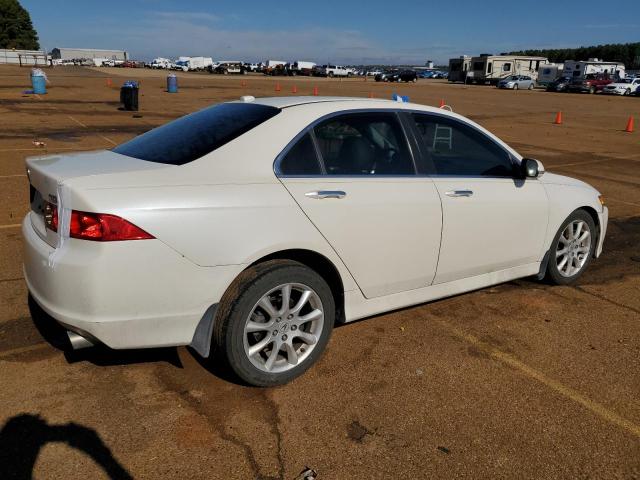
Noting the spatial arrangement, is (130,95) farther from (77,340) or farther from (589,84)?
(589,84)

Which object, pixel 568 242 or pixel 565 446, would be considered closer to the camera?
pixel 565 446

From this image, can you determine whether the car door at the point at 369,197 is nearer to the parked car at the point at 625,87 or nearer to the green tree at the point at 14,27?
the parked car at the point at 625,87

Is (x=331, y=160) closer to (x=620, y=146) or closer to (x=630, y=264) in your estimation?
(x=630, y=264)

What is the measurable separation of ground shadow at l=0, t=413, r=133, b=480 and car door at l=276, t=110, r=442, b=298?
1.59 meters

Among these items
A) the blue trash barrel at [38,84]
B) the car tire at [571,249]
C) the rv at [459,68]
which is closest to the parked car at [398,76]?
the rv at [459,68]

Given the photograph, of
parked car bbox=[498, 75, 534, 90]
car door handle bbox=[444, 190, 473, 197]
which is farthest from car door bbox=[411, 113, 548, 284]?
parked car bbox=[498, 75, 534, 90]

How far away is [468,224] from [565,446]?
1599 mm

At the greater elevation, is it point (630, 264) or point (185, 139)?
point (185, 139)

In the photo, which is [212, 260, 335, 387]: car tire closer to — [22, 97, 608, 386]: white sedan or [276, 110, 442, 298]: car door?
[22, 97, 608, 386]: white sedan

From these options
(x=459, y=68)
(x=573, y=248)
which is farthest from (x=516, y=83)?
(x=573, y=248)

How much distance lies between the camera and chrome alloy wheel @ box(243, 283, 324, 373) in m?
3.06

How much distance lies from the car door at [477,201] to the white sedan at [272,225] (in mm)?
12

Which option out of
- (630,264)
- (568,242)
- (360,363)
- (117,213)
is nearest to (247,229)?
(117,213)

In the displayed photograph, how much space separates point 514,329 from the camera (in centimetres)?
405
